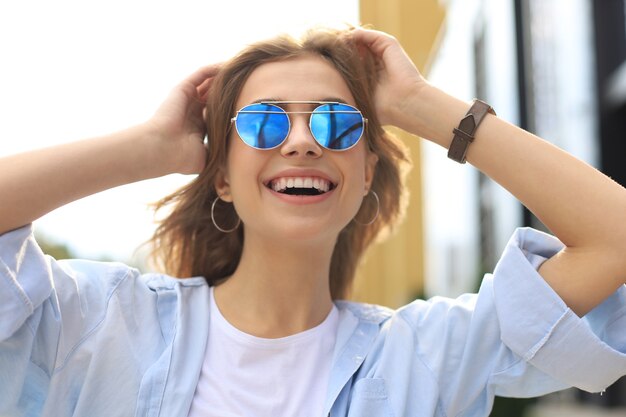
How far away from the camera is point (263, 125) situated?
234 cm

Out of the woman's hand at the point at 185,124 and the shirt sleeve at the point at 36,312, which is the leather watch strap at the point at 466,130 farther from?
Answer: the shirt sleeve at the point at 36,312

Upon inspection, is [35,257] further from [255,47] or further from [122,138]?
[255,47]

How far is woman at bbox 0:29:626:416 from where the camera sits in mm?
2178

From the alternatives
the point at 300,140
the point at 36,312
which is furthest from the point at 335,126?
the point at 36,312

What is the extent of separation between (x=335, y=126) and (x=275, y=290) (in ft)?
1.69

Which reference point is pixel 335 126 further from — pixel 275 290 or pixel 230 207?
pixel 230 207

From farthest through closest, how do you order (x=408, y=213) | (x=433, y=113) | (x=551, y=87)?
(x=551, y=87) → (x=408, y=213) → (x=433, y=113)

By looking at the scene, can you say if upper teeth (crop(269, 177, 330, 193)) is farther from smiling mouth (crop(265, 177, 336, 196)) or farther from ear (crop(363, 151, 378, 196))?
ear (crop(363, 151, 378, 196))

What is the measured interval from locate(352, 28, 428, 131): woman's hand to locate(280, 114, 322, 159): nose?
0.33m

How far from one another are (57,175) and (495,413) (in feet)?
13.5

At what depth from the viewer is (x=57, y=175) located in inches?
85.4

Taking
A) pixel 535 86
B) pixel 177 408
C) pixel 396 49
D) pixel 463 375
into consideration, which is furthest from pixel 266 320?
pixel 535 86

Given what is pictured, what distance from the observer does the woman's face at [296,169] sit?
232 cm

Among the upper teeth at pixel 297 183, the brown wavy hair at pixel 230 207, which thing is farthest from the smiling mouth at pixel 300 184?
the brown wavy hair at pixel 230 207
